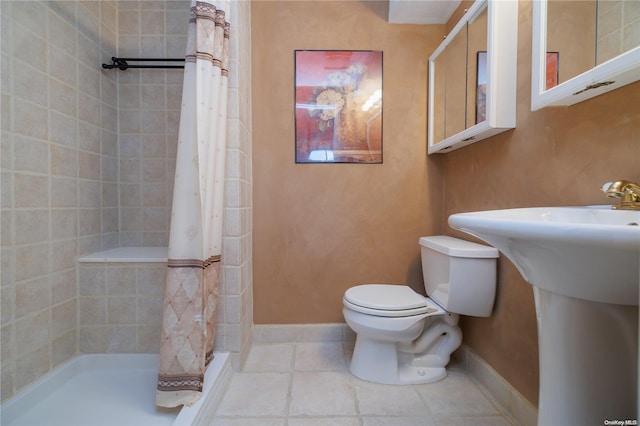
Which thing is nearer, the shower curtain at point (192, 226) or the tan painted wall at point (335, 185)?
the shower curtain at point (192, 226)

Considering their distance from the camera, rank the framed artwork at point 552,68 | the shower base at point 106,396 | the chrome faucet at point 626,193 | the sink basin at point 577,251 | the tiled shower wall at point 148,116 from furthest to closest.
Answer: the tiled shower wall at point 148,116 → the shower base at point 106,396 → the framed artwork at point 552,68 → the chrome faucet at point 626,193 → the sink basin at point 577,251

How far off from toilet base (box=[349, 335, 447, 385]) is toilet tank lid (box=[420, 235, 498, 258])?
0.56 metres

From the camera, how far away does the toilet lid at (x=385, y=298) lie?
1.45 metres

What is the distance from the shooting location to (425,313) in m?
1.48

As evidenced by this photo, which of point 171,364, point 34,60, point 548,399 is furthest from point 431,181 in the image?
point 34,60

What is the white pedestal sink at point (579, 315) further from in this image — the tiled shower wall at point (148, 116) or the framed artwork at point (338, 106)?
the tiled shower wall at point (148, 116)

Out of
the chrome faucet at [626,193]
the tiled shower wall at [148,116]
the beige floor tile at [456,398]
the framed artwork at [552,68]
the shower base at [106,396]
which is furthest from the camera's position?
the tiled shower wall at [148,116]

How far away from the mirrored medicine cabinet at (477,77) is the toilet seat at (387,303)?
0.87m

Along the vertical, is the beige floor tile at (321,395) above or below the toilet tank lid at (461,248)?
below

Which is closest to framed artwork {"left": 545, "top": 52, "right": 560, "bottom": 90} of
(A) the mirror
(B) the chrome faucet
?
(A) the mirror

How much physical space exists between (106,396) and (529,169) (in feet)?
6.86

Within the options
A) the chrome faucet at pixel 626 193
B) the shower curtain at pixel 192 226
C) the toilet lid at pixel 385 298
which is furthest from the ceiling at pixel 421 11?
the toilet lid at pixel 385 298

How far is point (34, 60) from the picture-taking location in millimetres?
1292

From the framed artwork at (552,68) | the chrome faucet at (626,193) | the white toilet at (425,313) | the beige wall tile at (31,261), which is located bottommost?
the white toilet at (425,313)
